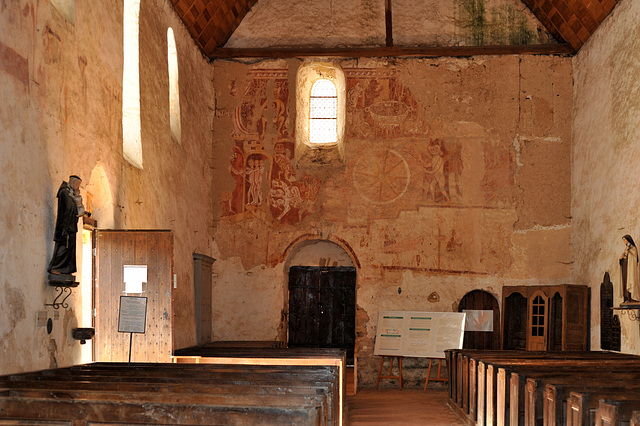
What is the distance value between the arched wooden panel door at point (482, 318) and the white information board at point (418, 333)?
0.91 metres

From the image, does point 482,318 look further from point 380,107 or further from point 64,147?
point 64,147

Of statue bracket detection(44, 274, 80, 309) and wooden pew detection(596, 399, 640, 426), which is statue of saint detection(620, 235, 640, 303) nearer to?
wooden pew detection(596, 399, 640, 426)

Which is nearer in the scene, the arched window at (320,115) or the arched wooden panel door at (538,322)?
the arched wooden panel door at (538,322)

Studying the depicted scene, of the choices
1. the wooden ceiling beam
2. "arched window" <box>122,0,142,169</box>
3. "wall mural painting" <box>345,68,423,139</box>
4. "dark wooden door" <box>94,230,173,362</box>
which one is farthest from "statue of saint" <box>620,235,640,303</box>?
"arched window" <box>122,0,142,169</box>

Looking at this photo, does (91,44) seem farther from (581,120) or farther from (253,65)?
(581,120)

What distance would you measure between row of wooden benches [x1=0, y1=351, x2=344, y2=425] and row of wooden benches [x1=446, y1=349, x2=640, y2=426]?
1.92 metres

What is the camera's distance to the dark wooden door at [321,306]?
18.7 metres

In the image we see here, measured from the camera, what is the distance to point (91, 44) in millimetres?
10344

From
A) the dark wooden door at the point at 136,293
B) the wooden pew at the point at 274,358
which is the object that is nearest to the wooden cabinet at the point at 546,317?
the wooden pew at the point at 274,358

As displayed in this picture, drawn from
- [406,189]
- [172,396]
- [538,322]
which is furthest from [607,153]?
[172,396]

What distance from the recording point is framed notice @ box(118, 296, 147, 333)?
9.70m

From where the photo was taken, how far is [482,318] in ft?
54.7

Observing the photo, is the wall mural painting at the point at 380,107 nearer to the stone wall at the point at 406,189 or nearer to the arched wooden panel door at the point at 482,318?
the stone wall at the point at 406,189

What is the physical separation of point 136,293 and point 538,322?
8.86 m
